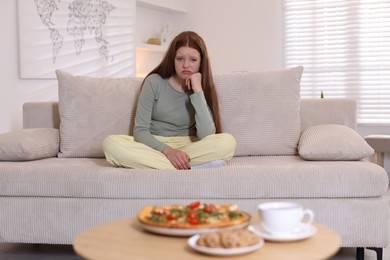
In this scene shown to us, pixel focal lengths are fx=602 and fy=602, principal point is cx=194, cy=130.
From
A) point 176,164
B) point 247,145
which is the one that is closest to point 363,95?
point 247,145

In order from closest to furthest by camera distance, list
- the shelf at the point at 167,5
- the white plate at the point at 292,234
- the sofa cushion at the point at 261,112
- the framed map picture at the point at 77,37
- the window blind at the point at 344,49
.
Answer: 1. the white plate at the point at 292,234
2. the sofa cushion at the point at 261,112
3. the framed map picture at the point at 77,37
4. the window blind at the point at 344,49
5. the shelf at the point at 167,5

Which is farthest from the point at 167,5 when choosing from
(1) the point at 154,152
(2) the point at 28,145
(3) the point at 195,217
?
(3) the point at 195,217

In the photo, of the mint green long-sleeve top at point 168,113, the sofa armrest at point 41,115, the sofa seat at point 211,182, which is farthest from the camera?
the sofa armrest at point 41,115

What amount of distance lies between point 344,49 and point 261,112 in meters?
3.16

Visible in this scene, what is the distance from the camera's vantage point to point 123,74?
5742 millimetres

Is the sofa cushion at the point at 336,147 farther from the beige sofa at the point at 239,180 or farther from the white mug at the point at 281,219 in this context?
the white mug at the point at 281,219

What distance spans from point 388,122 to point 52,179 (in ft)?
13.2

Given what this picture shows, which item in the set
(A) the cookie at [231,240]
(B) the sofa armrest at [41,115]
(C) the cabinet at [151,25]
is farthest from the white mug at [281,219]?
(C) the cabinet at [151,25]

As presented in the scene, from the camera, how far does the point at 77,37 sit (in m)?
5.10

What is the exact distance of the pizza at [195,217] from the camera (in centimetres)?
163

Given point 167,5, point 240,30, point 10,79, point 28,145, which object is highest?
point 167,5

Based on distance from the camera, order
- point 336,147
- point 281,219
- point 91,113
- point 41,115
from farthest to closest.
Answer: point 41,115 → point 91,113 → point 336,147 → point 281,219

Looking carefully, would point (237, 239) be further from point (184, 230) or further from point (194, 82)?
point (194, 82)

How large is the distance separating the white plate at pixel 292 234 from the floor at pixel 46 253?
1270 millimetres
